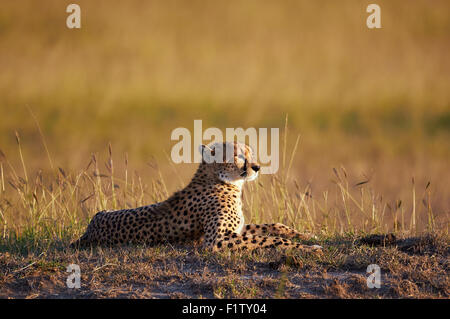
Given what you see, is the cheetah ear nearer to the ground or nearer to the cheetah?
the cheetah

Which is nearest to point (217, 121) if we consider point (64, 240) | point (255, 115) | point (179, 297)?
point (255, 115)

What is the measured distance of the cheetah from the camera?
5809mm

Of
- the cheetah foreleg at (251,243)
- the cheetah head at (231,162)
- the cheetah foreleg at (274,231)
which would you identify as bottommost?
the cheetah foreleg at (274,231)

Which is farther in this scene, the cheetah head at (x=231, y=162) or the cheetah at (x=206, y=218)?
the cheetah head at (x=231, y=162)

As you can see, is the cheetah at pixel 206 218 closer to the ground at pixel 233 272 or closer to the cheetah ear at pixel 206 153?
the cheetah ear at pixel 206 153

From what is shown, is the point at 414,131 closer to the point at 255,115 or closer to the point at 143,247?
the point at 255,115

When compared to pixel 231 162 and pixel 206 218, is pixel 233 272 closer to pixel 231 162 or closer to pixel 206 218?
pixel 206 218

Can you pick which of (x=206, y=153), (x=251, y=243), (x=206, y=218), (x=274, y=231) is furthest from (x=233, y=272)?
(x=206, y=153)

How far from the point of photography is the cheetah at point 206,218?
581 cm

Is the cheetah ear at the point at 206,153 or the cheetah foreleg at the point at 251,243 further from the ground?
the cheetah ear at the point at 206,153

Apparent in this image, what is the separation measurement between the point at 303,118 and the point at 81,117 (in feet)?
17.1

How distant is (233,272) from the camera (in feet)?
16.5

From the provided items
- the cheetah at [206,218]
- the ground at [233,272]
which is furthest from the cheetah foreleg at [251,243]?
the ground at [233,272]

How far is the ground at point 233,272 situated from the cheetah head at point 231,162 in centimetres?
73
